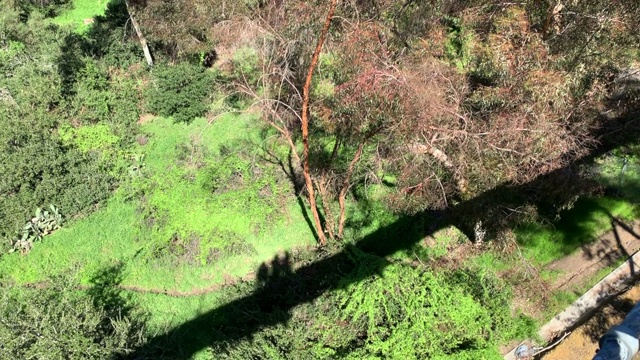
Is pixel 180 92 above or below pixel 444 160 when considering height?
above

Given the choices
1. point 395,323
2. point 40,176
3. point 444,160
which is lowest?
point 395,323

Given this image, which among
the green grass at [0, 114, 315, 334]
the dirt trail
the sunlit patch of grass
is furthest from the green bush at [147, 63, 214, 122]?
the dirt trail

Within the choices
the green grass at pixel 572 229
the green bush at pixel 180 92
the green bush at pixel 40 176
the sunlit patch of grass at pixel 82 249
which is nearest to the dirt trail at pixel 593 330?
the green grass at pixel 572 229

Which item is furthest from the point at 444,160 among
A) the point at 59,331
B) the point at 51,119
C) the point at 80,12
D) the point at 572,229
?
the point at 80,12

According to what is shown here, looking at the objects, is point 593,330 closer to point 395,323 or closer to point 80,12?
point 395,323

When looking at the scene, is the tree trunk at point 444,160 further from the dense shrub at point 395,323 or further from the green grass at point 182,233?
the green grass at point 182,233

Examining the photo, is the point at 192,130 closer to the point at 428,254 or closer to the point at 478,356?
the point at 428,254

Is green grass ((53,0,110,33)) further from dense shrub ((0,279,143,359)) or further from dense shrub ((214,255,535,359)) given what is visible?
dense shrub ((214,255,535,359))
